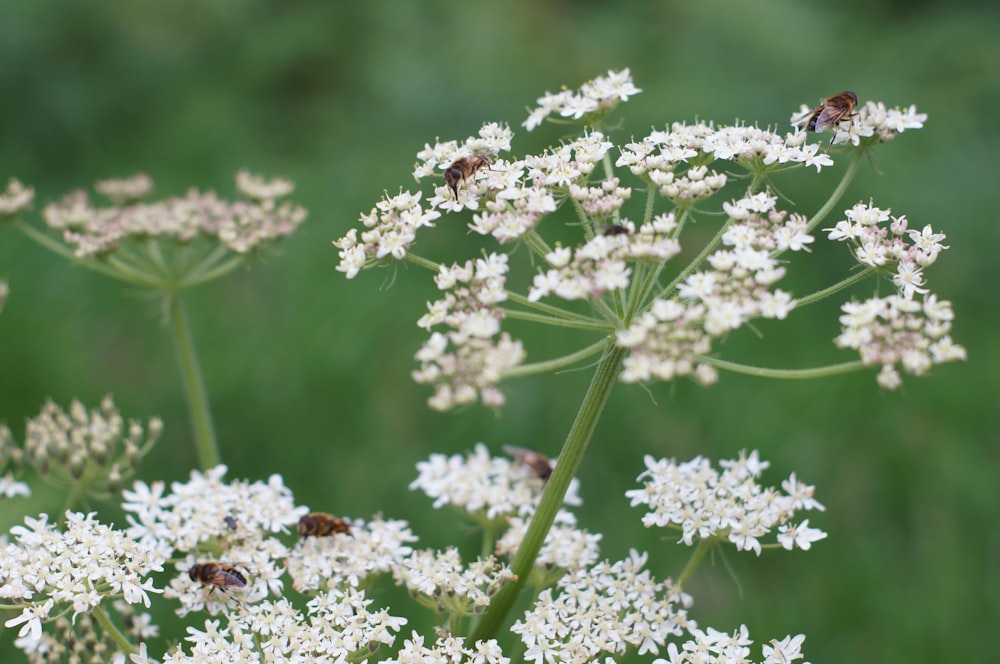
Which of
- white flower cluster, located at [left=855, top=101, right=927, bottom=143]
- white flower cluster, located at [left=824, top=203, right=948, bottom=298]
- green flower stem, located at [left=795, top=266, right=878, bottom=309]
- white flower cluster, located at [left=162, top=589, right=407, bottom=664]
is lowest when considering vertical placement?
white flower cluster, located at [left=162, top=589, right=407, bottom=664]

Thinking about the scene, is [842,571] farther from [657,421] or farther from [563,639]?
[563,639]

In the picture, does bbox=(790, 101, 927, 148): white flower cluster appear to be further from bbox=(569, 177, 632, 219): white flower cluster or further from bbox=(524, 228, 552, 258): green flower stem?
bbox=(524, 228, 552, 258): green flower stem

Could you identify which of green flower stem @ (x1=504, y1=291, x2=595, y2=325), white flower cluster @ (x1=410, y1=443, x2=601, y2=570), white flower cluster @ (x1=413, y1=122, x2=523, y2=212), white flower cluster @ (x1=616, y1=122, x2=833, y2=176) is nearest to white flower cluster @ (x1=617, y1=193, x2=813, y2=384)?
green flower stem @ (x1=504, y1=291, x2=595, y2=325)

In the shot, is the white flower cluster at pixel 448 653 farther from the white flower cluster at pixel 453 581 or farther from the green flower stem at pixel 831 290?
the green flower stem at pixel 831 290

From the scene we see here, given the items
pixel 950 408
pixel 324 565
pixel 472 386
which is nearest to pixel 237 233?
pixel 324 565

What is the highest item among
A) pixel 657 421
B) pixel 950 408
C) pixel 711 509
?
pixel 950 408

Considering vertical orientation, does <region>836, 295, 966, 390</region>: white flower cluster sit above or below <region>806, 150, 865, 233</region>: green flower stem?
below
